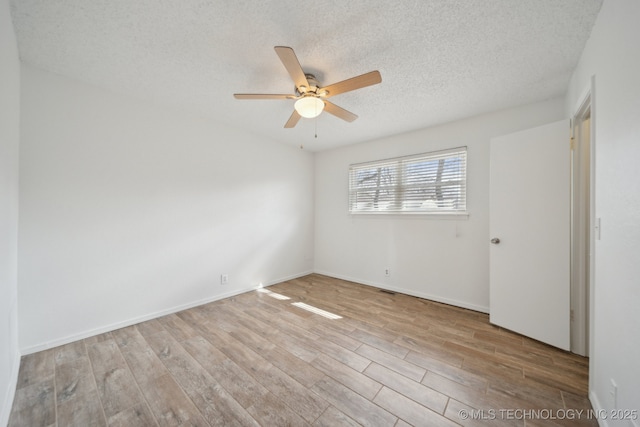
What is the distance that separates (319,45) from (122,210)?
2.53 meters

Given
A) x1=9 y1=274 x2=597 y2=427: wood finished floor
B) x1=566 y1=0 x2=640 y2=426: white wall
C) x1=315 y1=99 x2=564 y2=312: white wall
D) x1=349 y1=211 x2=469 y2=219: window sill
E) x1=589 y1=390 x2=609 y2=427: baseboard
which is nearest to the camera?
x1=566 y1=0 x2=640 y2=426: white wall

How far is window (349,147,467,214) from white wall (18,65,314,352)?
1.72 metres

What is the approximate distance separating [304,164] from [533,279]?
3.64 m

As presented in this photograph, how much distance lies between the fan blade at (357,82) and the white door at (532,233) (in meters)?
1.75

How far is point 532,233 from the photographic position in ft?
7.16

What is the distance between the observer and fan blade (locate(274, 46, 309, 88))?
4.53ft

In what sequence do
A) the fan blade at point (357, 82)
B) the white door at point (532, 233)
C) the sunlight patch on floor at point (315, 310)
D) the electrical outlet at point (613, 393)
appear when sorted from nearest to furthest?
1. the electrical outlet at point (613, 393)
2. the fan blade at point (357, 82)
3. the white door at point (532, 233)
4. the sunlight patch on floor at point (315, 310)

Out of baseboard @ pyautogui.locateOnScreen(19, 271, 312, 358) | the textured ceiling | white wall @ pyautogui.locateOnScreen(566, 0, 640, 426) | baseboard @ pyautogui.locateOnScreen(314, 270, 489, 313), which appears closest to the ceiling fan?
the textured ceiling

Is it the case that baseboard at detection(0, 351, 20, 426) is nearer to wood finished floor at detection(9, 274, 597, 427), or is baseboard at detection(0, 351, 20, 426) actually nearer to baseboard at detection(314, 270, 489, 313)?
wood finished floor at detection(9, 274, 597, 427)

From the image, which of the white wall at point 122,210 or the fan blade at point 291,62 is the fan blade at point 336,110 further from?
the white wall at point 122,210

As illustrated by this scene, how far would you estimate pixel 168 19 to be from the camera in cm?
150

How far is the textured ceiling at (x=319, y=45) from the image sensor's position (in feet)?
4.62

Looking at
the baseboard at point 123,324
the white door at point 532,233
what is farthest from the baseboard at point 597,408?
the baseboard at point 123,324

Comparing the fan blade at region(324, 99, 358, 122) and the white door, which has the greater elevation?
the fan blade at region(324, 99, 358, 122)
